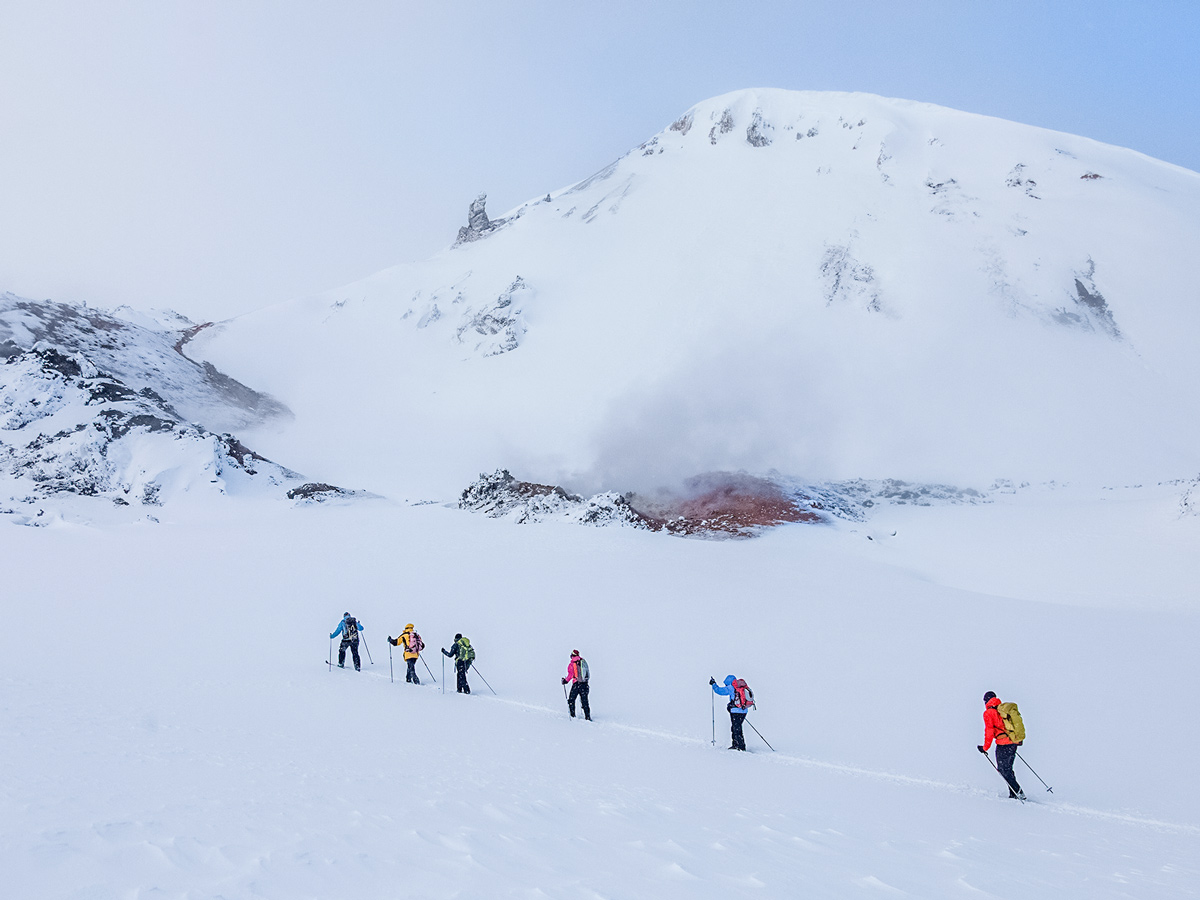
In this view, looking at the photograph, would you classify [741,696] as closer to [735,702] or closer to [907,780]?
[735,702]

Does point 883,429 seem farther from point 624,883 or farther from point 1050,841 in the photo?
point 624,883

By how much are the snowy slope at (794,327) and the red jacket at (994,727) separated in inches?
1094

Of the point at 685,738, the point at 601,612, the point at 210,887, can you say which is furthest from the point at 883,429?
the point at 210,887

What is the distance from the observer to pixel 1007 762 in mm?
8289

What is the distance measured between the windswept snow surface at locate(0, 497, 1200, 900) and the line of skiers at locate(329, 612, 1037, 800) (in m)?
0.55

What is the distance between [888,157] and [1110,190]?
18645 millimetres

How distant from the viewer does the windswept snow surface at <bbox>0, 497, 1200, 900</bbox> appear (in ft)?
13.8

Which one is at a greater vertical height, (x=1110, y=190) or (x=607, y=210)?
(x=607, y=210)

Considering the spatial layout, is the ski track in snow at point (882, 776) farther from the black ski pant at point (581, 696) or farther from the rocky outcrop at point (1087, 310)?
the rocky outcrop at point (1087, 310)

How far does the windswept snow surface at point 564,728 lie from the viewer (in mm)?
4203

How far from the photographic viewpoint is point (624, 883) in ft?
13.0

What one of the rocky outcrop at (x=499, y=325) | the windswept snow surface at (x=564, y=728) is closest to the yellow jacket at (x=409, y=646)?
the windswept snow surface at (x=564, y=728)

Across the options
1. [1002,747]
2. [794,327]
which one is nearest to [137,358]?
[794,327]

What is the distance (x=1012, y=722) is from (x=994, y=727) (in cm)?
22
